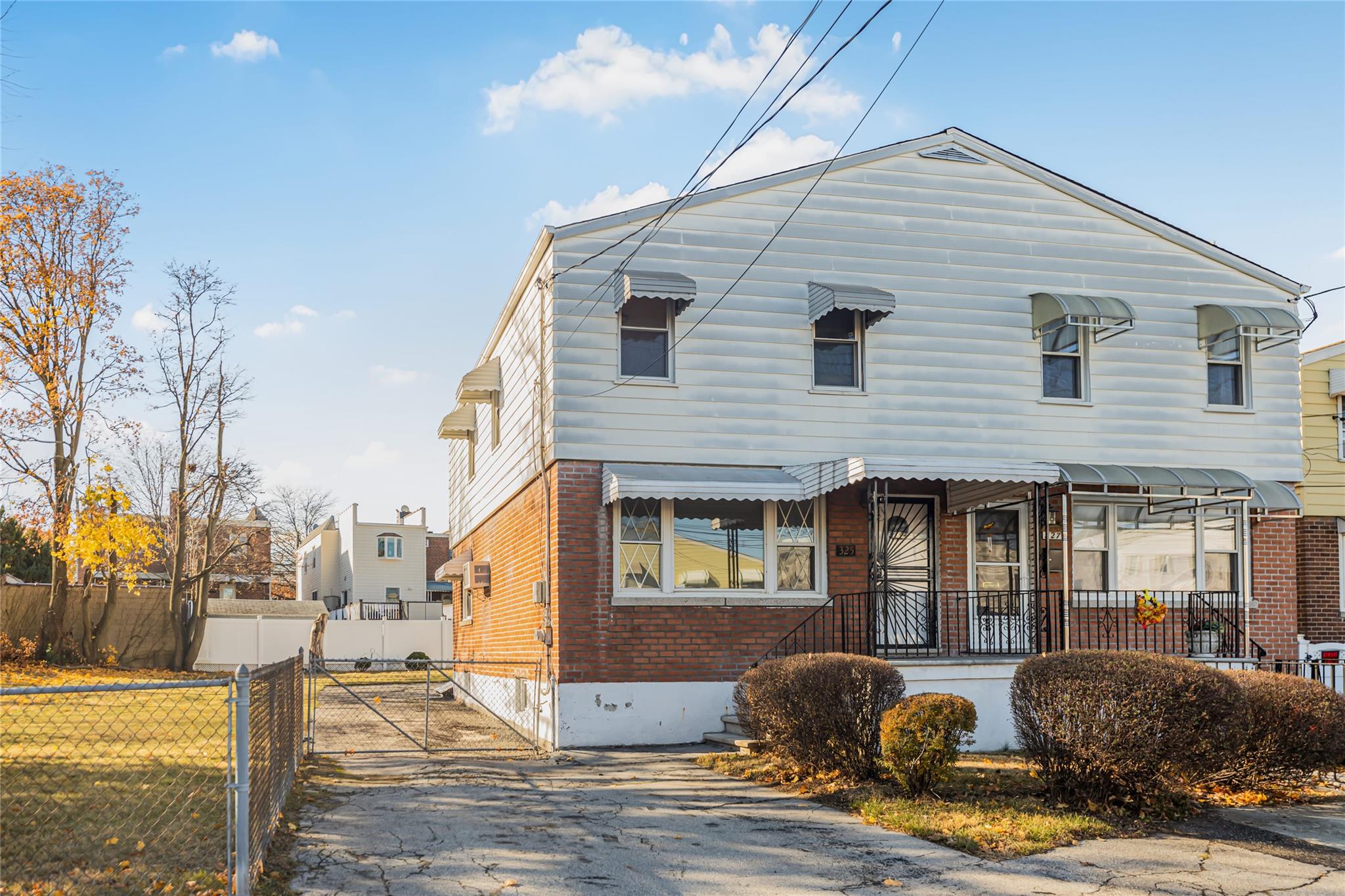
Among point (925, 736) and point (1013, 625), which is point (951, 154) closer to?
point (1013, 625)

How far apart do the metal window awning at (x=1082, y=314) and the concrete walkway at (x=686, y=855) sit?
8588 mm

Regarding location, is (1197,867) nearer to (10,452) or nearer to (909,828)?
(909,828)

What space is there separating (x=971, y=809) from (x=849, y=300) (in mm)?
7500

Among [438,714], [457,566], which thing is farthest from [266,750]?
[457,566]

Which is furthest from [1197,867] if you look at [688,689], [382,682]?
[382,682]

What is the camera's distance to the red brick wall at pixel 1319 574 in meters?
19.3

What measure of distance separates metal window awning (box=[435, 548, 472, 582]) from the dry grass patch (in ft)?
38.4

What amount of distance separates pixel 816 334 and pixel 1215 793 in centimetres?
780

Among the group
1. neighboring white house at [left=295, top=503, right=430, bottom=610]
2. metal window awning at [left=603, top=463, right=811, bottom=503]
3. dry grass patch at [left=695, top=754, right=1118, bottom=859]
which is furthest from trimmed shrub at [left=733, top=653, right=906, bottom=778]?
neighboring white house at [left=295, top=503, right=430, bottom=610]

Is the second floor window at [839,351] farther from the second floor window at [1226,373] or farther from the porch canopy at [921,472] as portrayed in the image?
the second floor window at [1226,373]

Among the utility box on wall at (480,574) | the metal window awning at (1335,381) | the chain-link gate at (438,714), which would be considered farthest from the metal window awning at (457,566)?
the metal window awning at (1335,381)

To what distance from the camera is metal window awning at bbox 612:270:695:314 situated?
1442 cm

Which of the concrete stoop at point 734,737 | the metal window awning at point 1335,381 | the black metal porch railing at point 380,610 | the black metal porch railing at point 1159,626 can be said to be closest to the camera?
the concrete stoop at point 734,737

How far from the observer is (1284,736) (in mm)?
10211
